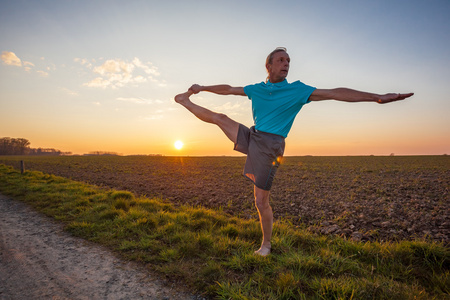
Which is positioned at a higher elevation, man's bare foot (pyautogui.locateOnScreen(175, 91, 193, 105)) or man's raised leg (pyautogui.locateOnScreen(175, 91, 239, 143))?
man's bare foot (pyautogui.locateOnScreen(175, 91, 193, 105))

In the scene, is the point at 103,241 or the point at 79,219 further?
the point at 79,219

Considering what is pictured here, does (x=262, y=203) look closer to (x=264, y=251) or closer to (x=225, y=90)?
(x=264, y=251)

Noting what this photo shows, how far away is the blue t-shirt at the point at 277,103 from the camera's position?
110 inches

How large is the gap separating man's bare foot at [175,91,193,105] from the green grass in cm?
242

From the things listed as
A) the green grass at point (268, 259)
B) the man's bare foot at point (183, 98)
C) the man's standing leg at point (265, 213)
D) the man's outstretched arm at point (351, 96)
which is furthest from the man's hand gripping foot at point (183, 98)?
the green grass at point (268, 259)

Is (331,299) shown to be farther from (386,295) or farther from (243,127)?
(243,127)

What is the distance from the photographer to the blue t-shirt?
2789mm

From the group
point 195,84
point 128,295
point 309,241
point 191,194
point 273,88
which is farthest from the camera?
point 191,194

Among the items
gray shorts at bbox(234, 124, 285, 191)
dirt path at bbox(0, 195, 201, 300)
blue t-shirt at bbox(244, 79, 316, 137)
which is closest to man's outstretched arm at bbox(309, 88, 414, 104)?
blue t-shirt at bbox(244, 79, 316, 137)

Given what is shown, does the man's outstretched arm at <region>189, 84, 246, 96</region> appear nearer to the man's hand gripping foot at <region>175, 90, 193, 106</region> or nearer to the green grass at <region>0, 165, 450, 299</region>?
the man's hand gripping foot at <region>175, 90, 193, 106</region>

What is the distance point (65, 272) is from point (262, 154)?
3.22 meters

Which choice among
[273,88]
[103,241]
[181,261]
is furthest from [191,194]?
[273,88]

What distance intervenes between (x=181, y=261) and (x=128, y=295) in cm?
90

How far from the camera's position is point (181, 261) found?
3346 millimetres
